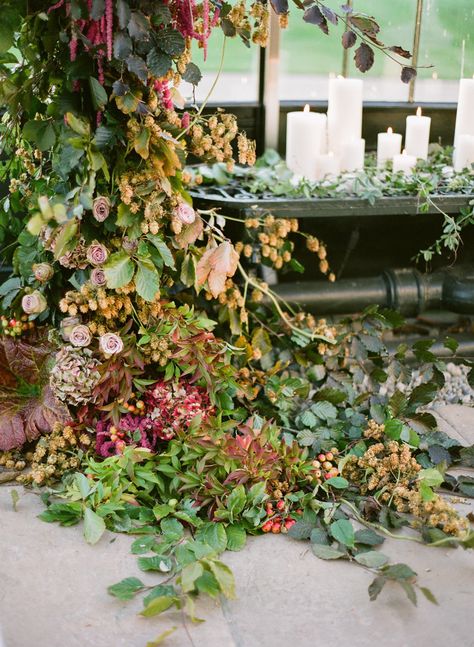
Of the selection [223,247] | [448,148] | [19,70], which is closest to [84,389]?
[223,247]

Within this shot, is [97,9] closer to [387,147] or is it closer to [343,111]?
[343,111]

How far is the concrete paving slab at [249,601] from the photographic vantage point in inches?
67.2

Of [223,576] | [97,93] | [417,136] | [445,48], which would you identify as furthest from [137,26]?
[445,48]

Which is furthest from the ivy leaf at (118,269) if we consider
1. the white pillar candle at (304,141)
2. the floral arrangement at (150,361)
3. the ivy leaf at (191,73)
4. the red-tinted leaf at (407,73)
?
the white pillar candle at (304,141)

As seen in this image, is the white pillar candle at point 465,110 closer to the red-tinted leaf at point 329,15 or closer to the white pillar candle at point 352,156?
the white pillar candle at point 352,156

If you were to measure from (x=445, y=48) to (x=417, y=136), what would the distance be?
1.76ft

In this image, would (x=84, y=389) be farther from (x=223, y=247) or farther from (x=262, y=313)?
(x=262, y=313)

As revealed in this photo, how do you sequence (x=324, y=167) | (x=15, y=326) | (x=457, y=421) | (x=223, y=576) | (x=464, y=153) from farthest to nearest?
(x=464, y=153)
(x=324, y=167)
(x=457, y=421)
(x=15, y=326)
(x=223, y=576)

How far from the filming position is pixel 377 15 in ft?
10.5

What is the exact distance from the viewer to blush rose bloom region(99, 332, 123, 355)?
2.16 metres

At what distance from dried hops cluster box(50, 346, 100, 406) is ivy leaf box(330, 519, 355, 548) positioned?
0.71m

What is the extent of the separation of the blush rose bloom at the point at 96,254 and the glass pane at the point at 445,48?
1.79 m

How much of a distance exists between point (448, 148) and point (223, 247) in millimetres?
1408

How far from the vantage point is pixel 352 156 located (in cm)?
291
